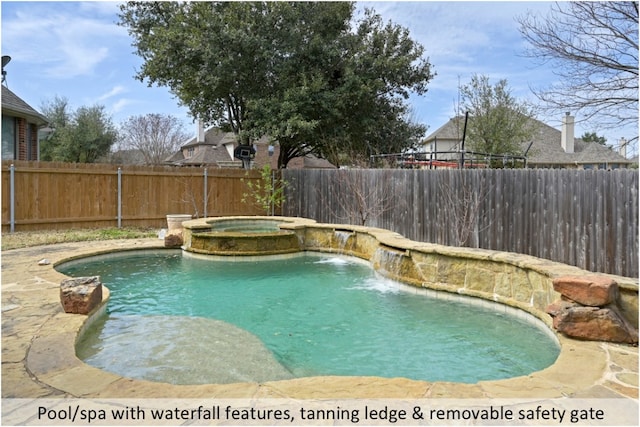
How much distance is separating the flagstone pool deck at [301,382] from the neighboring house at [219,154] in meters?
29.8

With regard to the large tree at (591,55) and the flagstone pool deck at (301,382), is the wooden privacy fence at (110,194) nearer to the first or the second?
the flagstone pool deck at (301,382)

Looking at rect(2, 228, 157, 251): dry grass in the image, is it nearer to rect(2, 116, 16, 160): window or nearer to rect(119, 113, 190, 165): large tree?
rect(2, 116, 16, 160): window

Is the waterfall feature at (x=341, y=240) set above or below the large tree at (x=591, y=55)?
below

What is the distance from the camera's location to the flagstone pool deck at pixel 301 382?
2660mm

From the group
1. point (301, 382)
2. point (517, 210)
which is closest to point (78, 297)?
point (301, 382)

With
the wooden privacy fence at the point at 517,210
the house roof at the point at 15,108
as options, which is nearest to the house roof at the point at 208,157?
the house roof at the point at 15,108

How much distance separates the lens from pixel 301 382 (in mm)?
2873

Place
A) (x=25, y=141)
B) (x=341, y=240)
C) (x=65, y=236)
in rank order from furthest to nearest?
(x=25, y=141) < (x=65, y=236) < (x=341, y=240)

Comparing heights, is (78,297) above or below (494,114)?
below

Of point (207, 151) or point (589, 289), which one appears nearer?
point (589, 289)

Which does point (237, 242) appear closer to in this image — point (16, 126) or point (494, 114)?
point (16, 126)

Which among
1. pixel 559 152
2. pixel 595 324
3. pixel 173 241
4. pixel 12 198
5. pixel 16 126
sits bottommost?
pixel 595 324

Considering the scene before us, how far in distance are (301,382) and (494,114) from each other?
2081 centimetres

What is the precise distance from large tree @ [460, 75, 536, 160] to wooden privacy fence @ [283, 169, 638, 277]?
12.2 m
